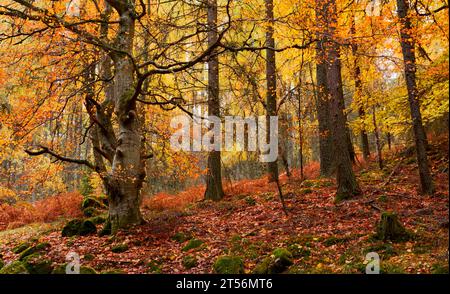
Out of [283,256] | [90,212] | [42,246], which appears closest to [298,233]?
[283,256]

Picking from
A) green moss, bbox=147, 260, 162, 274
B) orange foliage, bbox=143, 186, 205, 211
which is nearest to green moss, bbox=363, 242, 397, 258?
green moss, bbox=147, 260, 162, 274

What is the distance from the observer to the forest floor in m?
5.87

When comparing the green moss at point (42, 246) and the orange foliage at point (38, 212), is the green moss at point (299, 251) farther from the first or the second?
the orange foliage at point (38, 212)

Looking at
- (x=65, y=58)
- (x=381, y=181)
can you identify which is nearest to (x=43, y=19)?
(x=65, y=58)

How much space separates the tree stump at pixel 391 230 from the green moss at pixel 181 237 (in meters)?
4.44

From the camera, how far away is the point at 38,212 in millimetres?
14172

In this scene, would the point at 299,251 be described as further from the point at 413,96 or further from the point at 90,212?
the point at 90,212

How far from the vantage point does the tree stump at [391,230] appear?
626 cm

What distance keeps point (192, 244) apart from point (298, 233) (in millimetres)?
2425

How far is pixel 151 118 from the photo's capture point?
47.6 feet

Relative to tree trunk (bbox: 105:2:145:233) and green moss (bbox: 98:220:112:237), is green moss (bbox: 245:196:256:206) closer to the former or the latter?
tree trunk (bbox: 105:2:145:233)

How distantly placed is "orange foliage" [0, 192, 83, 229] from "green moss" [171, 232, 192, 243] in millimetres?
6885
